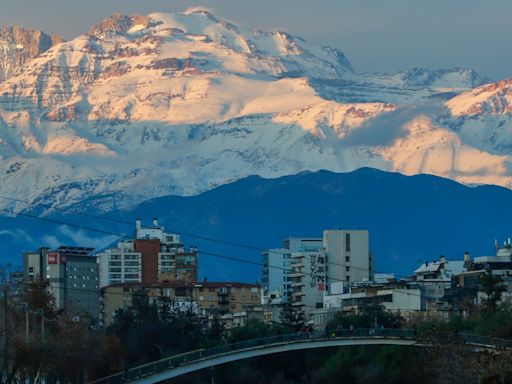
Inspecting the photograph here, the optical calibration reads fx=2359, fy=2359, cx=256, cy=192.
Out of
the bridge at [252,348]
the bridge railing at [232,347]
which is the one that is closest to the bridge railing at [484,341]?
the bridge at [252,348]

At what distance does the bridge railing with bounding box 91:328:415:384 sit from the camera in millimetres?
131500

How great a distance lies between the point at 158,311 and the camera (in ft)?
620

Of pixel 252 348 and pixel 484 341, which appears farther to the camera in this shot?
pixel 252 348

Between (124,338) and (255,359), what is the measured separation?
737 inches

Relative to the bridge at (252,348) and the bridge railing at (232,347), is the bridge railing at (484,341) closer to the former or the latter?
the bridge at (252,348)

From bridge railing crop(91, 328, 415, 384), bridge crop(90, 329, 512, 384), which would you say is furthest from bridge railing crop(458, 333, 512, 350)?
bridge railing crop(91, 328, 415, 384)

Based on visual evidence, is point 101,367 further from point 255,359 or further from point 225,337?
point 225,337

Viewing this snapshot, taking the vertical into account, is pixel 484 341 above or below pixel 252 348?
below

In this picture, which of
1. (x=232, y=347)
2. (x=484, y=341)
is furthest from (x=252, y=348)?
(x=484, y=341)

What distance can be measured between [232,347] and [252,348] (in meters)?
1.28

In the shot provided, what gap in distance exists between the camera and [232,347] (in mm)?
138375

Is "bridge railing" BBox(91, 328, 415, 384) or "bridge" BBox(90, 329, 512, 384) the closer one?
"bridge" BBox(90, 329, 512, 384)

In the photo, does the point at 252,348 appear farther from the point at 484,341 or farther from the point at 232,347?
the point at 484,341

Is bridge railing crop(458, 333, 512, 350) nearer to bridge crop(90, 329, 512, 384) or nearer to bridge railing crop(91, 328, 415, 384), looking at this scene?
bridge crop(90, 329, 512, 384)
